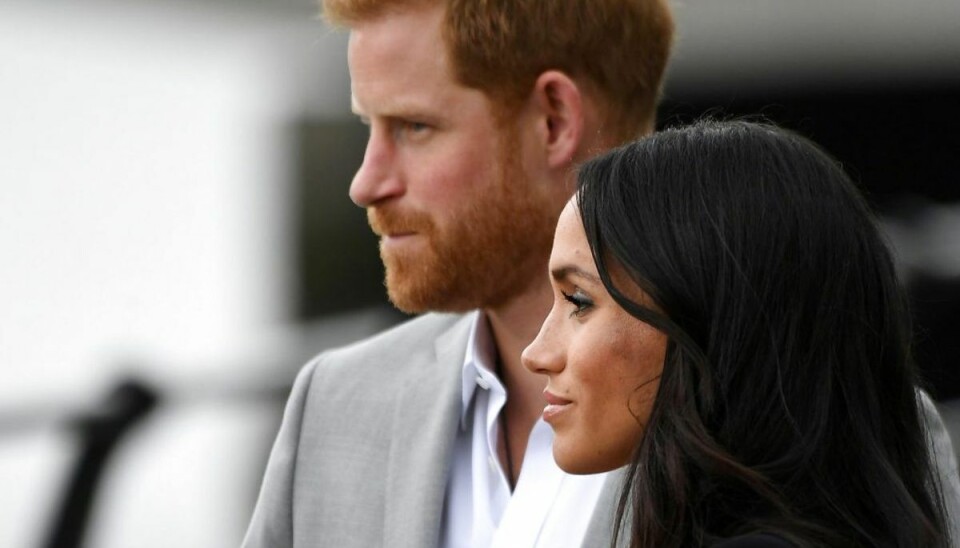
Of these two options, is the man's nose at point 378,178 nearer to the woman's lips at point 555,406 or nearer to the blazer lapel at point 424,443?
the blazer lapel at point 424,443

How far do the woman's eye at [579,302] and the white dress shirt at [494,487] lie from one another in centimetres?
57

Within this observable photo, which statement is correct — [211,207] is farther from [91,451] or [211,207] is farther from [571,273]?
[571,273]

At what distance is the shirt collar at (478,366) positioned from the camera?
2.90 meters

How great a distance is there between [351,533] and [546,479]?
1.17ft

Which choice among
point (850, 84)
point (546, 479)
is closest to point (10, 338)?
point (850, 84)

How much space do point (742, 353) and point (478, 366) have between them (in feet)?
3.25

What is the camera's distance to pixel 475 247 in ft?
9.45

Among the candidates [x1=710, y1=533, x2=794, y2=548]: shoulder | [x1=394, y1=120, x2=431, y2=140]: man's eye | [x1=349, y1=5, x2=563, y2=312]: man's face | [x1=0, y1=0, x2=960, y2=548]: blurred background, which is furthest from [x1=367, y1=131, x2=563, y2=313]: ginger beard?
[x1=0, y1=0, x2=960, y2=548]: blurred background

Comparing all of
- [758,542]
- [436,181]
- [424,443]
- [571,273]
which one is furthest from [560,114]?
[758,542]

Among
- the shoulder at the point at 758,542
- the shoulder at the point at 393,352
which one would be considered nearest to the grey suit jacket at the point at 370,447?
the shoulder at the point at 393,352

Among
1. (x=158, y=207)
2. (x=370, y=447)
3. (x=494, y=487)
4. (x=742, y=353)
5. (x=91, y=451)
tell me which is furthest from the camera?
(x=158, y=207)

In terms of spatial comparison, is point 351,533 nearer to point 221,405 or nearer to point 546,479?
point 546,479

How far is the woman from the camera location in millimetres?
1933

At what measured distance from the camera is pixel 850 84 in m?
6.15
